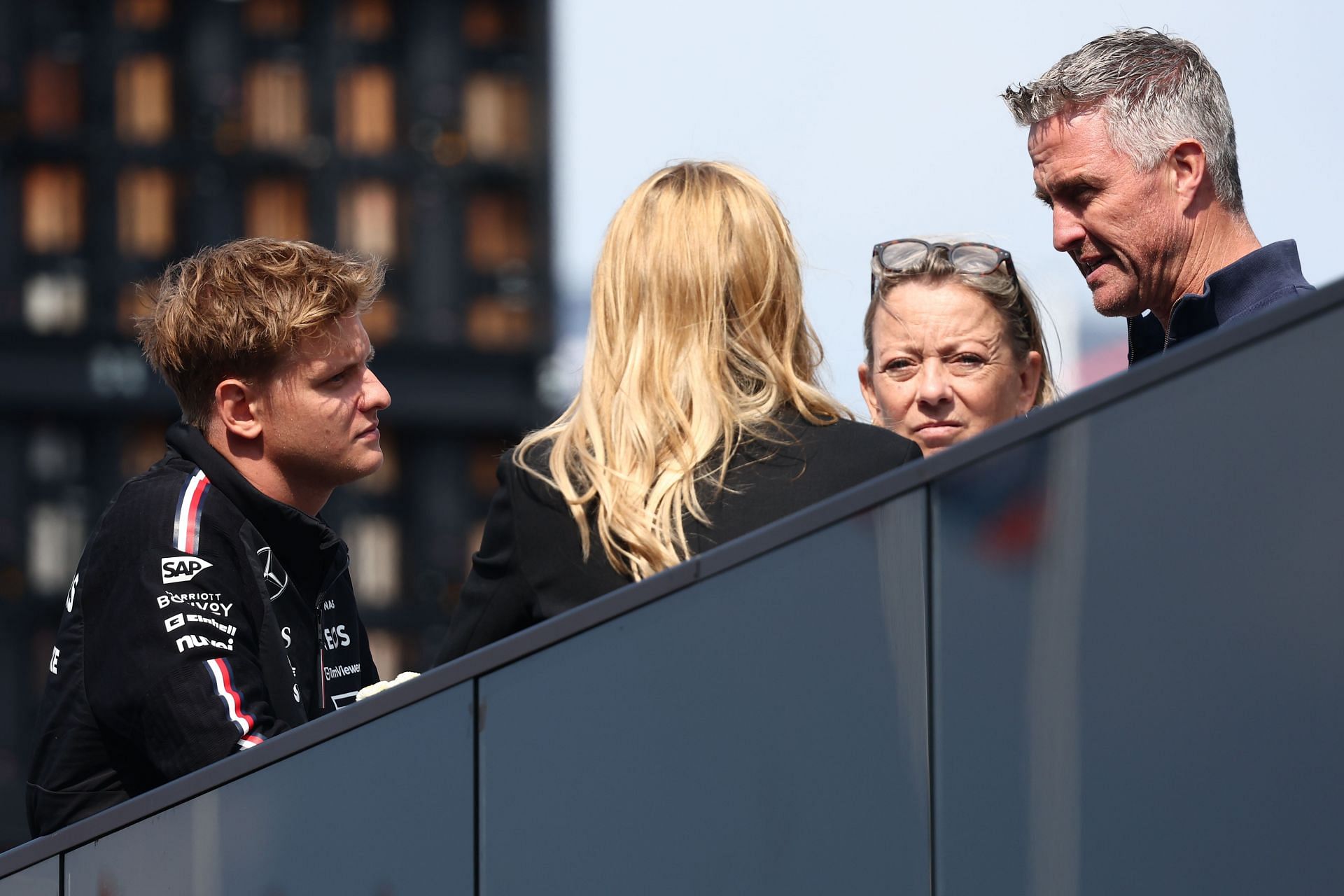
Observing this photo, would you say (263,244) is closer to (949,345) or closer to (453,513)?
(949,345)

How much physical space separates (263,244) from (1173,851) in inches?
69.6

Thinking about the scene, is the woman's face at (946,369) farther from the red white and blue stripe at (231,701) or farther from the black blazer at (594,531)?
the red white and blue stripe at (231,701)

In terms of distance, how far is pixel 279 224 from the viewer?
19.3m

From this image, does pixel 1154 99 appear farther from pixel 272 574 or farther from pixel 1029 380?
pixel 272 574

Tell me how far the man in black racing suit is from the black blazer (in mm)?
416

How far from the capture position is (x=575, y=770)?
2.34m

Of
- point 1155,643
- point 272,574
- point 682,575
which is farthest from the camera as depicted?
point 272,574

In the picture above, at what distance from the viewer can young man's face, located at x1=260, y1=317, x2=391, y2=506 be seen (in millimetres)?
2824

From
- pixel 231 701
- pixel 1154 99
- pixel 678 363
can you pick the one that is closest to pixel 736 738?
pixel 678 363

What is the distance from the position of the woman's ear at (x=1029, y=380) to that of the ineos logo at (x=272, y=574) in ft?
5.27

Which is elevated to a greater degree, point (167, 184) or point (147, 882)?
point (167, 184)

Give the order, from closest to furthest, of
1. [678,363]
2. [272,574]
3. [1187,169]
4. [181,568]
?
[678,363], [181,568], [272,574], [1187,169]

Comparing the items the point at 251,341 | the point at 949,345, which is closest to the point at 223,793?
the point at 251,341

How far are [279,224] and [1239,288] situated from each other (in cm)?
1752
